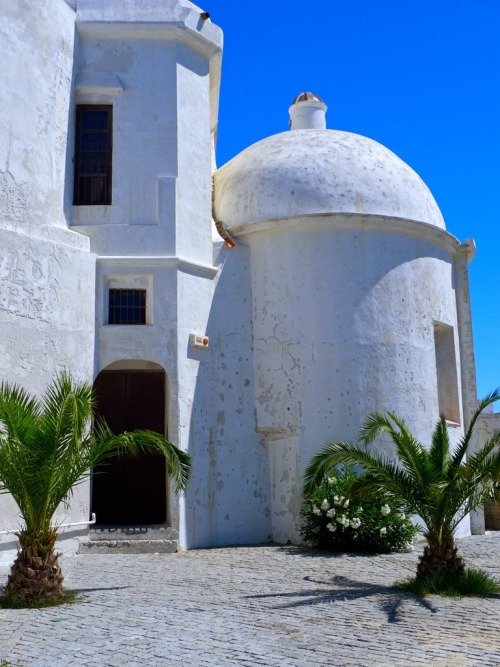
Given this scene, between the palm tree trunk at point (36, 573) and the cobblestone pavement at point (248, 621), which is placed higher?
the palm tree trunk at point (36, 573)

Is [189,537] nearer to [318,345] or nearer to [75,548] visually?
[75,548]

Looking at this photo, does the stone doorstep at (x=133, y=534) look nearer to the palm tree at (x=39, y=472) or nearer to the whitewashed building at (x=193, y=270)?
the whitewashed building at (x=193, y=270)

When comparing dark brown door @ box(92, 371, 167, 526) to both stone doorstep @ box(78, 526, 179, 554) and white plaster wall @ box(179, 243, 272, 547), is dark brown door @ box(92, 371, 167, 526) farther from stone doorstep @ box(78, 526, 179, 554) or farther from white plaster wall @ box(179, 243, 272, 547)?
stone doorstep @ box(78, 526, 179, 554)

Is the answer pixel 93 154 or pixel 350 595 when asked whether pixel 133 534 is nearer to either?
pixel 350 595

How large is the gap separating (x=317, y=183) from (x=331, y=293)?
88.3 inches

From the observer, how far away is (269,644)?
6773 millimetres

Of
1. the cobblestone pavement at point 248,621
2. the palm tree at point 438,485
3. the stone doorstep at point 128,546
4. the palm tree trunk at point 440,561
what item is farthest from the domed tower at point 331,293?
the palm tree trunk at point 440,561

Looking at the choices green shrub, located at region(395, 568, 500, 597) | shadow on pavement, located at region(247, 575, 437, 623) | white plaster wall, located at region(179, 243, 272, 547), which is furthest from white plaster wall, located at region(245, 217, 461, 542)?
green shrub, located at region(395, 568, 500, 597)

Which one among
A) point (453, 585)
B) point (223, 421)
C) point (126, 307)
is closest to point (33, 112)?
point (126, 307)

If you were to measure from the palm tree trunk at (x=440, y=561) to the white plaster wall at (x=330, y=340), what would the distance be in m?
4.62

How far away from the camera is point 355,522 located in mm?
12359

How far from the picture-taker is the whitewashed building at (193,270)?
1278 cm

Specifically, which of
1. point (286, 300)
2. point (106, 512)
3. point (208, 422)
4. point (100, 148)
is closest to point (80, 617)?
point (208, 422)

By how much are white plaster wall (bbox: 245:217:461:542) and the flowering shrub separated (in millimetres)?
957
